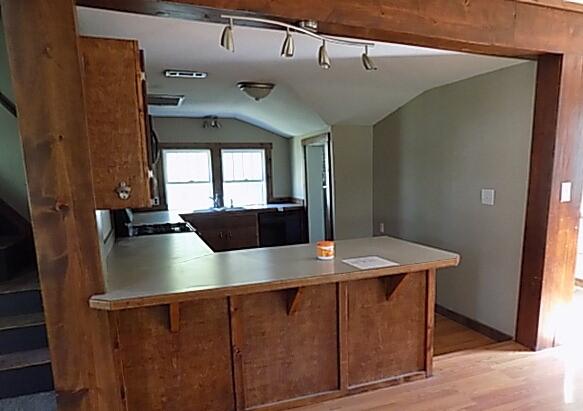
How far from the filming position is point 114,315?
74.2 inches

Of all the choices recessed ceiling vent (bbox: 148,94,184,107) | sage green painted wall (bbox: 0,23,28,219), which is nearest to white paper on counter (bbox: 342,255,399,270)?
sage green painted wall (bbox: 0,23,28,219)

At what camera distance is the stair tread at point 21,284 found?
2391 mm

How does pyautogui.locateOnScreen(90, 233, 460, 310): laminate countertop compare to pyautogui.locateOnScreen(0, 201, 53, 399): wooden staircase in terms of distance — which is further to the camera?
pyautogui.locateOnScreen(0, 201, 53, 399): wooden staircase

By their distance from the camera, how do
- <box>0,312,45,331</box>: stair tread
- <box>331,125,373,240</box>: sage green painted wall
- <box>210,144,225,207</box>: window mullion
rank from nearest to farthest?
<box>0,312,45,331</box>: stair tread < <box>331,125,373,240</box>: sage green painted wall < <box>210,144,225,207</box>: window mullion

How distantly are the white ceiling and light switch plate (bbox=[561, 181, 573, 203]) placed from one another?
0.96 m

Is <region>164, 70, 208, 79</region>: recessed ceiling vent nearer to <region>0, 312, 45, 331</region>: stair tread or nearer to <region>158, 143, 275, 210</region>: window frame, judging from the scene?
<region>0, 312, 45, 331</region>: stair tread

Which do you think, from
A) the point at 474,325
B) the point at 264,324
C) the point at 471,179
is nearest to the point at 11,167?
the point at 264,324

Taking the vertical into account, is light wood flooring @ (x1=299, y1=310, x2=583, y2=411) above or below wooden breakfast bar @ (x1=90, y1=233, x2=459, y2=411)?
below

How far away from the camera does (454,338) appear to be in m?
3.21

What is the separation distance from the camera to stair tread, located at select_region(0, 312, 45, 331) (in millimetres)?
2225

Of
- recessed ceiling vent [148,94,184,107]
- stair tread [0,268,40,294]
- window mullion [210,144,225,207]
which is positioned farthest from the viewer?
window mullion [210,144,225,207]

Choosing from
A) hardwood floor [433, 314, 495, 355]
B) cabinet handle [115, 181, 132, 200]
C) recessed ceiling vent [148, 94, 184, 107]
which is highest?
recessed ceiling vent [148, 94, 184, 107]

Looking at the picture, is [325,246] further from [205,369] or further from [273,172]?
[273,172]

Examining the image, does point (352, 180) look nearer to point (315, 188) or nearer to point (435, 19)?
point (315, 188)
